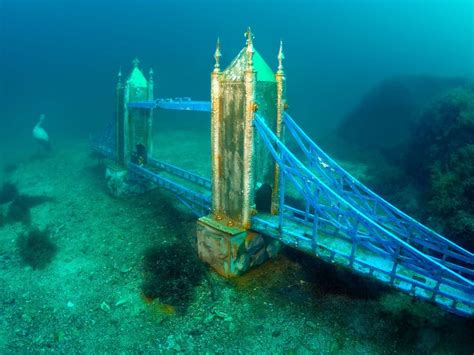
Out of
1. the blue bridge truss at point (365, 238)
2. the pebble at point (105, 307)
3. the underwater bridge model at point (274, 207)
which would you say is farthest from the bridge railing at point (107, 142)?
the pebble at point (105, 307)

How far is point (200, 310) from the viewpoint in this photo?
8844 millimetres

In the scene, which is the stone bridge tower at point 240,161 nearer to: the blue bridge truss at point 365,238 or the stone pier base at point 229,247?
the stone pier base at point 229,247

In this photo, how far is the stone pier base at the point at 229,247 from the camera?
9.56m

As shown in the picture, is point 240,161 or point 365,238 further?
point 240,161

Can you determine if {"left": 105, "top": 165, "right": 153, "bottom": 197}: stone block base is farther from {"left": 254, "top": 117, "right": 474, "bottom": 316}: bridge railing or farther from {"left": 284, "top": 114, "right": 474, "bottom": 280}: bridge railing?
{"left": 254, "top": 117, "right": 474, "bottom": 316}: bridge railing

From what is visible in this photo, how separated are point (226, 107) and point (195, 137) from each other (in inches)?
1128

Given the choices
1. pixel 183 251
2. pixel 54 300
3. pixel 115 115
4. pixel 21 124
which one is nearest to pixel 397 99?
pixel 115 115

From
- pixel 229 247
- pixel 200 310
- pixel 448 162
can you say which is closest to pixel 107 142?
pixel 229 247

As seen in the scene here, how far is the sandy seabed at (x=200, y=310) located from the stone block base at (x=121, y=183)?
14.1 ft

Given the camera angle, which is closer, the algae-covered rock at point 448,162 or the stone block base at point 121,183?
the algae-covered rock at point 448,162

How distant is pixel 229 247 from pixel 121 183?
9.78 meters

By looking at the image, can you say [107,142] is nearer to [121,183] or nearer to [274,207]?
[121,183]

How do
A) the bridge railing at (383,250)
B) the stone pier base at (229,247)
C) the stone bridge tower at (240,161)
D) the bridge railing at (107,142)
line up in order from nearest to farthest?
the bridge railing at (383,250)
the stone bridge tower at (240,161)
the stone pier base at (229,247)
the bridge railing at (107,142)

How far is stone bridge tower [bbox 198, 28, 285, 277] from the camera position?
8953 millimetres
